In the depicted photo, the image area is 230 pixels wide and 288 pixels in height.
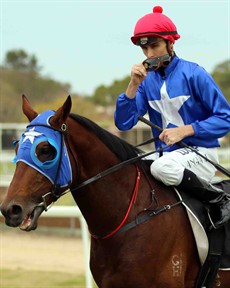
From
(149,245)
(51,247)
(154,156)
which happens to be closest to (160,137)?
(154,156)

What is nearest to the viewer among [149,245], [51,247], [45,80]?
[149,245]

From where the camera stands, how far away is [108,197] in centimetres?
411

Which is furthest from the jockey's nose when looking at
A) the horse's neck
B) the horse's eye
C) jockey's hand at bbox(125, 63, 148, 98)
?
the horse's eye

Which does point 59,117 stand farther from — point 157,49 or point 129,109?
point 157,49

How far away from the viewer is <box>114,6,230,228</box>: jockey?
14.2 ft

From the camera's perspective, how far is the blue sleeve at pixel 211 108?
4355 mm

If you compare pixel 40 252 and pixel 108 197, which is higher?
pixel 108 197

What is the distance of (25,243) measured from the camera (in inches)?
437

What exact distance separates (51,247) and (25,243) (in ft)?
1.73

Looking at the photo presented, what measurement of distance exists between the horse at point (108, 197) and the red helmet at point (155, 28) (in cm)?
74

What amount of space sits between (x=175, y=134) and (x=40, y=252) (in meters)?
6.29

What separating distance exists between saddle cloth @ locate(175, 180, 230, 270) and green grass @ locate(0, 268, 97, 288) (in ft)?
11.3

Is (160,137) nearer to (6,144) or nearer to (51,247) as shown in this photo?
(51,247)

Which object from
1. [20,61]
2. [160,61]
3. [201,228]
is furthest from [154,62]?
[20,61]
